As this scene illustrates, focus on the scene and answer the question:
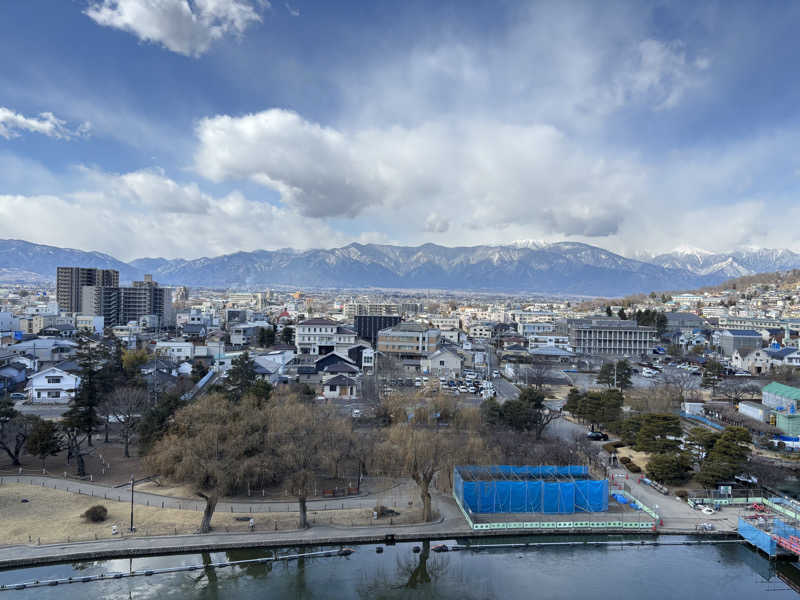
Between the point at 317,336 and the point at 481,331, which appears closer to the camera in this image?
the point at 317,336

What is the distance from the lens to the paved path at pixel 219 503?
632 inches

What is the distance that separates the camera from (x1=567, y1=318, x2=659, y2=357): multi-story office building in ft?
175

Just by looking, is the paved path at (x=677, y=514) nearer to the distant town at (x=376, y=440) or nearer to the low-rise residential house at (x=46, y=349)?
the distant town at (x=376, y=440)

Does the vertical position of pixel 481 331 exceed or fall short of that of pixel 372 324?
it falls short

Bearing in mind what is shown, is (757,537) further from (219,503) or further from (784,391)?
(219,503)

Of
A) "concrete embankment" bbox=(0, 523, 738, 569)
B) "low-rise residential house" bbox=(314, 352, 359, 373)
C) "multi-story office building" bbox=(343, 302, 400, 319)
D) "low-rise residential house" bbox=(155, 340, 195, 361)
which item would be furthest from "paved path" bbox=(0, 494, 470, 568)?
"multi-story office building" bbox=(343, 302, 400, 319)

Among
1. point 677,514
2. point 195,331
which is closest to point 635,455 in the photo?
point 677,514

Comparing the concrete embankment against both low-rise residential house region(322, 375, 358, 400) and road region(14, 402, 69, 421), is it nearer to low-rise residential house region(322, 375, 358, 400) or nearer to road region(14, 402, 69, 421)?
road region(14, 402, 69, 421)

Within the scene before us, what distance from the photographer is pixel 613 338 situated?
5378cm

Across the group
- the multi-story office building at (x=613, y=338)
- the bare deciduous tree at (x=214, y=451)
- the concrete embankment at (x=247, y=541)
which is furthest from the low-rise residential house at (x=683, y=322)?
the bare deciduous tree at (x=214, y=451)

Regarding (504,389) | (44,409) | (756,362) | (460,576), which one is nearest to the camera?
(460,576)

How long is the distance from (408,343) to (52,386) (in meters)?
26.8

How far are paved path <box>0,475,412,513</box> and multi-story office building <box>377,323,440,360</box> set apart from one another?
2786 cm

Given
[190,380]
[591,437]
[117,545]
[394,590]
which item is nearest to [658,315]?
[591,437]
